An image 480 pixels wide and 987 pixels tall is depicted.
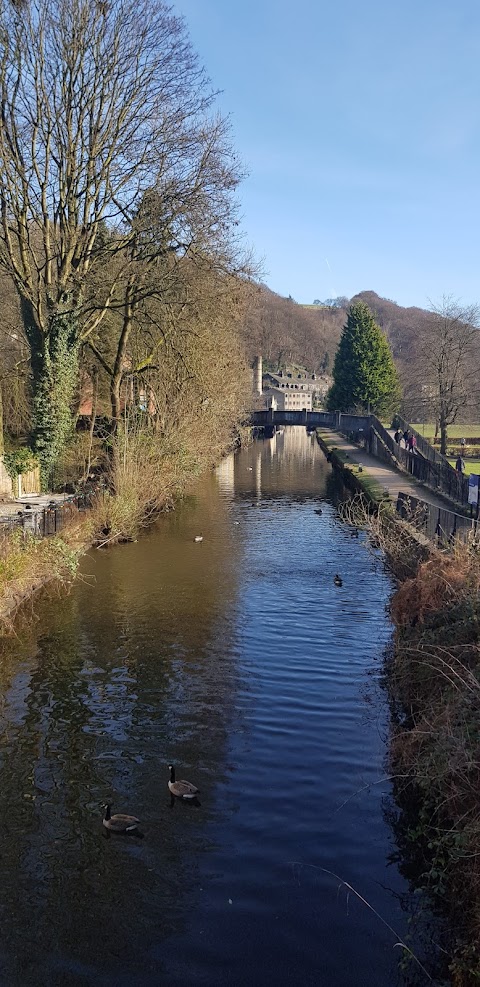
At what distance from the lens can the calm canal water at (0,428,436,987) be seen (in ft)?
21.8

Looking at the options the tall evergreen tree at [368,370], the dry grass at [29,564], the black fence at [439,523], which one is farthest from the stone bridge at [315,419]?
the dry grass at [29,564]

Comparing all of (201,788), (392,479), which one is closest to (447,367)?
(392,479)

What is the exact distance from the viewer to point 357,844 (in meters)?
8.21

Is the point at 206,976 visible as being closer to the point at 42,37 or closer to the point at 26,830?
the point at 26,830

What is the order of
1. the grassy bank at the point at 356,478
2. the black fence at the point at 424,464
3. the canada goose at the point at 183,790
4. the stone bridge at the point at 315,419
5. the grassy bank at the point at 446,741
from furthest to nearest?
the stone bridge at the point at 315,419, the grassy bank at the point at 356,478, the black fence at the point at 424,464, the canada goose at the point at 183,790, the grassy bank at the point at 446,741

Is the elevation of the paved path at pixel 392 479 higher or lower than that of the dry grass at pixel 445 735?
higher

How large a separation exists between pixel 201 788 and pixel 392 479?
28.5 m

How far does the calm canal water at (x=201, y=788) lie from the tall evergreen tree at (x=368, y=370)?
5760cm

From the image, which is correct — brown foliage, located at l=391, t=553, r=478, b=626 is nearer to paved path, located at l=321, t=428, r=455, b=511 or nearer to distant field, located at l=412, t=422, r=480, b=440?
paved path, located at l=321, t=428, r=455, b=511

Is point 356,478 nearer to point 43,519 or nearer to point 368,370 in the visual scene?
point 43,519

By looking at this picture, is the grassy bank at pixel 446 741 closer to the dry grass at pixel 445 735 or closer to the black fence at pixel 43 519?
the dry grass at pixel 445 735

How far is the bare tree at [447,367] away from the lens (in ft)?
149

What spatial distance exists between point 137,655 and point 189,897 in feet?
22.8

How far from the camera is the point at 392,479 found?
36188 mm
